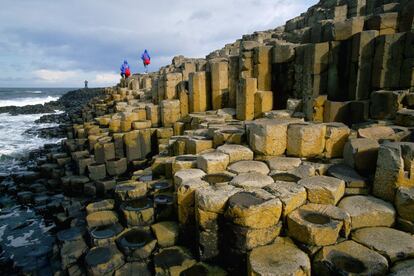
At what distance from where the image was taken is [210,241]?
409 cm

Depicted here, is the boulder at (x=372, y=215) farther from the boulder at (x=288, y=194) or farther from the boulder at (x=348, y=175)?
the boulder at (x=288, y=194)

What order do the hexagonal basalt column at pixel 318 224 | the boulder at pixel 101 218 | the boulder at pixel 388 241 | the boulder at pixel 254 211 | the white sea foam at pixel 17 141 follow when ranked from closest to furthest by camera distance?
1. the boulder at pixel 388 241
2. the hexagonal basalt column at pixel 318 224
3. the boulder at pixel 254 211
4. the boulder at pixel 101 218
5. the white sea foam at pixel 17 141

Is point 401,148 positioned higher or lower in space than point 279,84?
lower

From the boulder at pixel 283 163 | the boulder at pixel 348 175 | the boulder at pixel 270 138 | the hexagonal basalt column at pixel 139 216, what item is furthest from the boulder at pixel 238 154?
the hexagonal basalt column at pixel 139 216

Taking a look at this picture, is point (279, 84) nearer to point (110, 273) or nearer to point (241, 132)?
point (241, 132)

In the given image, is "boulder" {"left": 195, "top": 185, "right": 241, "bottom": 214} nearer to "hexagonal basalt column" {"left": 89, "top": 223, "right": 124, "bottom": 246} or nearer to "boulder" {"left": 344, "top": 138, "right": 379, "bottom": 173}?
"hexagonal basalt column" {"left": 89, "top": 223, "right": 124, "bottom": 246}

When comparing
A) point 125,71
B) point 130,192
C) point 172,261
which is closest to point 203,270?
point 172,261

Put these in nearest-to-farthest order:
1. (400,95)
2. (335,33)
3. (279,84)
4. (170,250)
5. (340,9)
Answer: (170,250)
(400,95)
(335,33)
(279,84)
(340,9)

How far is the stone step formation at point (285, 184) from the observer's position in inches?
144

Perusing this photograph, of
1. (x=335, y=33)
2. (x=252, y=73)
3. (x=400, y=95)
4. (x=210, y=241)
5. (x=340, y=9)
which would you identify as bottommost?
(x=210, y=241)

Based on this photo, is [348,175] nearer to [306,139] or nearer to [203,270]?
[306,139]

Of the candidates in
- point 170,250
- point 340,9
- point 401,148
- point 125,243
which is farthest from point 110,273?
point 340,9

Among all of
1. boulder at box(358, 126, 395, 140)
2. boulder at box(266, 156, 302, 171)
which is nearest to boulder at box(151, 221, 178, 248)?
boulder at box(266, 156, 302, 171)

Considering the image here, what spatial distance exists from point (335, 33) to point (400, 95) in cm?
260
